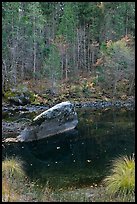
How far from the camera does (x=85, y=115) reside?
28.1 meters

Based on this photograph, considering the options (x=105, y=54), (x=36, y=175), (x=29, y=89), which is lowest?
(x=36, y=175)

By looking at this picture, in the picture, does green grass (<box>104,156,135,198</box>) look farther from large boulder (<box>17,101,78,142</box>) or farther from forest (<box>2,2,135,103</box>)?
forest (<box>2,2,135,103</box>)

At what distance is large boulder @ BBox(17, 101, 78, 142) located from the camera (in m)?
19.7

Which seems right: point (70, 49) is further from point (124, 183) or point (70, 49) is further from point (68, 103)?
point (124, 183)

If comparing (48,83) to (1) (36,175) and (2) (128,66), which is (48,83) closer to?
(2) (128,66)

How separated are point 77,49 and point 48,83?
809cm

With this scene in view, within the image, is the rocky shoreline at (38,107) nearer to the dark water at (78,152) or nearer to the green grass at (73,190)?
the dark water at (78,152)

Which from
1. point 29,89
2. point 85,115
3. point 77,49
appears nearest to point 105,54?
point 77,49

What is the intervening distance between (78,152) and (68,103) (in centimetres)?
603

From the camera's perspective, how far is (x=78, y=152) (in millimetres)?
16859

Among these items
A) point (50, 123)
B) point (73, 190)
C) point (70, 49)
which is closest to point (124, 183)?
point (73, 190)

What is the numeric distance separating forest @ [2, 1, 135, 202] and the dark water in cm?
4

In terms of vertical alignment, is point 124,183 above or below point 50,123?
below

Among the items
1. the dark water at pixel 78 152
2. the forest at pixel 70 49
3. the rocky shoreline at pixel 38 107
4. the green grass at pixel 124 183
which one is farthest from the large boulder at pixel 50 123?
the forest at pixel 70 49
